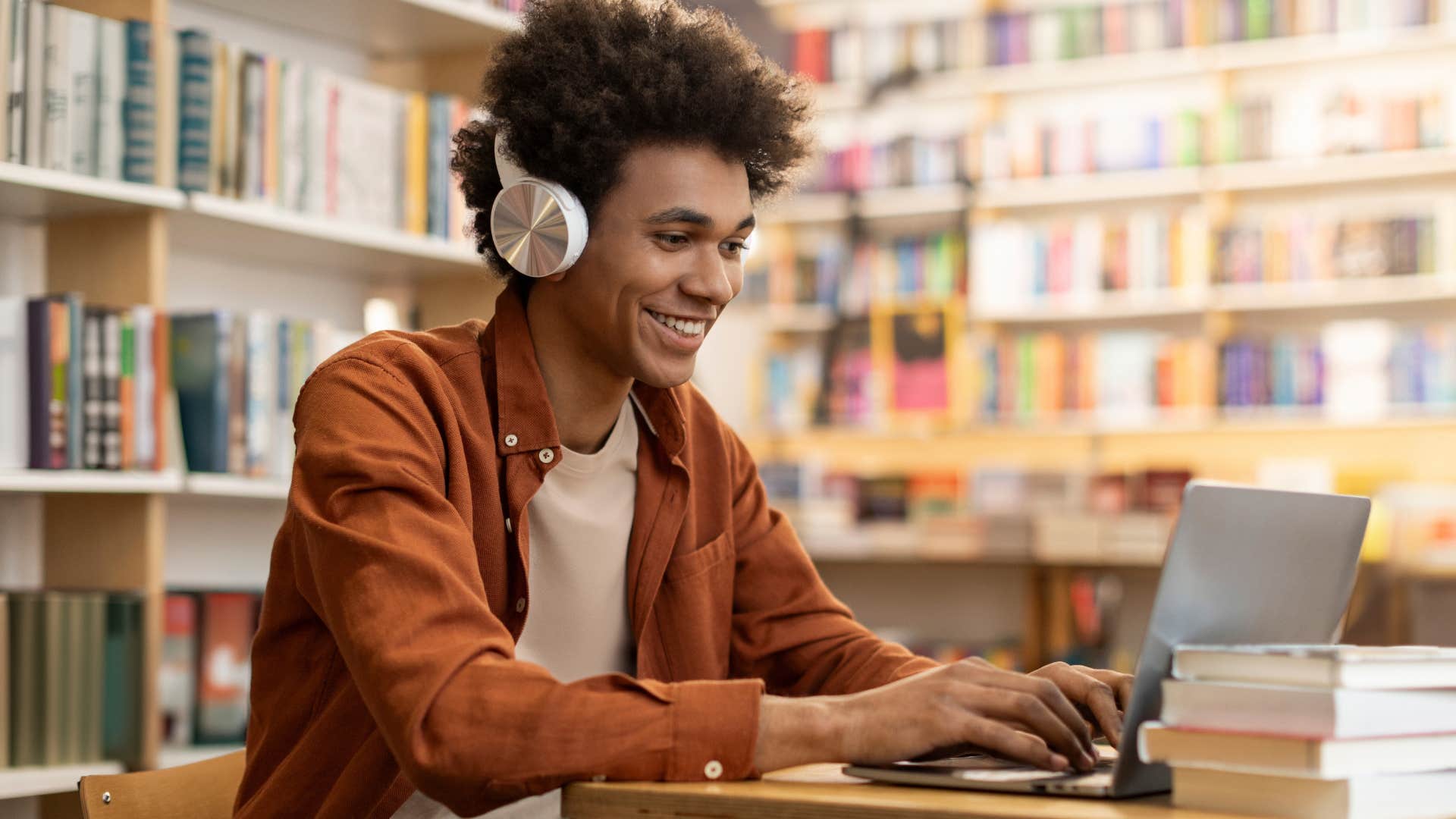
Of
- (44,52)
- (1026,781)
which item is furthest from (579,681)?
(44,52)

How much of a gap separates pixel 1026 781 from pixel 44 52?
5.97ft

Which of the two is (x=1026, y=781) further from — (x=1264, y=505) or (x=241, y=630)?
(x=241, y=630)

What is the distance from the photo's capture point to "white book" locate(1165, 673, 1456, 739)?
3.07 ft

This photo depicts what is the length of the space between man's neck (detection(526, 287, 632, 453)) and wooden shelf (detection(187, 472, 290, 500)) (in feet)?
3.07

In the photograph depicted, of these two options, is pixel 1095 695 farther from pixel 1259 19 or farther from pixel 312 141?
pixel 1259 19

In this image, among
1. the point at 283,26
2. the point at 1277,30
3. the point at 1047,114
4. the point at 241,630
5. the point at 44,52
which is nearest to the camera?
the point at 44,52

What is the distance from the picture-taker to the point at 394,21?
2939mm

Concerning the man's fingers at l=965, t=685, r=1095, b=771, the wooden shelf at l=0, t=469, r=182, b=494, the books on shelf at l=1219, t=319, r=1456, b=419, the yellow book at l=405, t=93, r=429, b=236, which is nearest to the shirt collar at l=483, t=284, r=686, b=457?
the man's fingers at l=965, t=685, r=1095, b=771

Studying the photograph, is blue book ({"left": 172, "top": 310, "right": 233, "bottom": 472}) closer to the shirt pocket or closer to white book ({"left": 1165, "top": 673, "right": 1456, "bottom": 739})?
the shirt pocket

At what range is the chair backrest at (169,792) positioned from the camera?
54.4 inches

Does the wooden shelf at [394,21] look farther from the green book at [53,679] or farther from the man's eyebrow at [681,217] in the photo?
the man's eyebrow at [681,217]

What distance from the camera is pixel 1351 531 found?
1153 millimetres

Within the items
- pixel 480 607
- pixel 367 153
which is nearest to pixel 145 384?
pixel 367 153

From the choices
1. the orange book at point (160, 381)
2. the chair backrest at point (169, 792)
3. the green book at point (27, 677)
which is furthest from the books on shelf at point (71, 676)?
the chair backrest at point (169, 792)
